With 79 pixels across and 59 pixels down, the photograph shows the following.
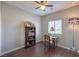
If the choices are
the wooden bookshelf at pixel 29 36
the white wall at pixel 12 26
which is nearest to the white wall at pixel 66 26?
the wooden bookshelf at pixel 29 36

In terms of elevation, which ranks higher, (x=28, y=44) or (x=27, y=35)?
(x=27, y=35)

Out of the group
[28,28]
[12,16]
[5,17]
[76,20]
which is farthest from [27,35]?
[76,20]

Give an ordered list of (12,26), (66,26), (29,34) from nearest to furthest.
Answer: (12,26)
(66,26)
(29,34)

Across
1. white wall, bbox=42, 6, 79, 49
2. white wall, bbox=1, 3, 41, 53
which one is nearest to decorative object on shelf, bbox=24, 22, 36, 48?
white wall, bbox=1, 3, 41, 53

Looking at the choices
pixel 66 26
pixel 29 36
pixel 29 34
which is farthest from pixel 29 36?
pixel 66 26

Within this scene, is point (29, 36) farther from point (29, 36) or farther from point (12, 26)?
point (12, 26)

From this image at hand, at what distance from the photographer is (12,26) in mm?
4902

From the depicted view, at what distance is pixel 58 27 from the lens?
642 centimetres

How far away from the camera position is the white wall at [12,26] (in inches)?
172

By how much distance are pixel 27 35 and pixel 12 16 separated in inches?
66.0

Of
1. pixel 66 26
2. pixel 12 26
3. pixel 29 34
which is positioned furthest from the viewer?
pixel 29 34

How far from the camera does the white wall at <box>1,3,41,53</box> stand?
4.36 m

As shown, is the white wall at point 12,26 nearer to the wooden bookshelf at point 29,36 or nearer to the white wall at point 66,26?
the wooden bookshelf at point 29,36

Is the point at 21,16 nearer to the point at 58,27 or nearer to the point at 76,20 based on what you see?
the point at 58,27
